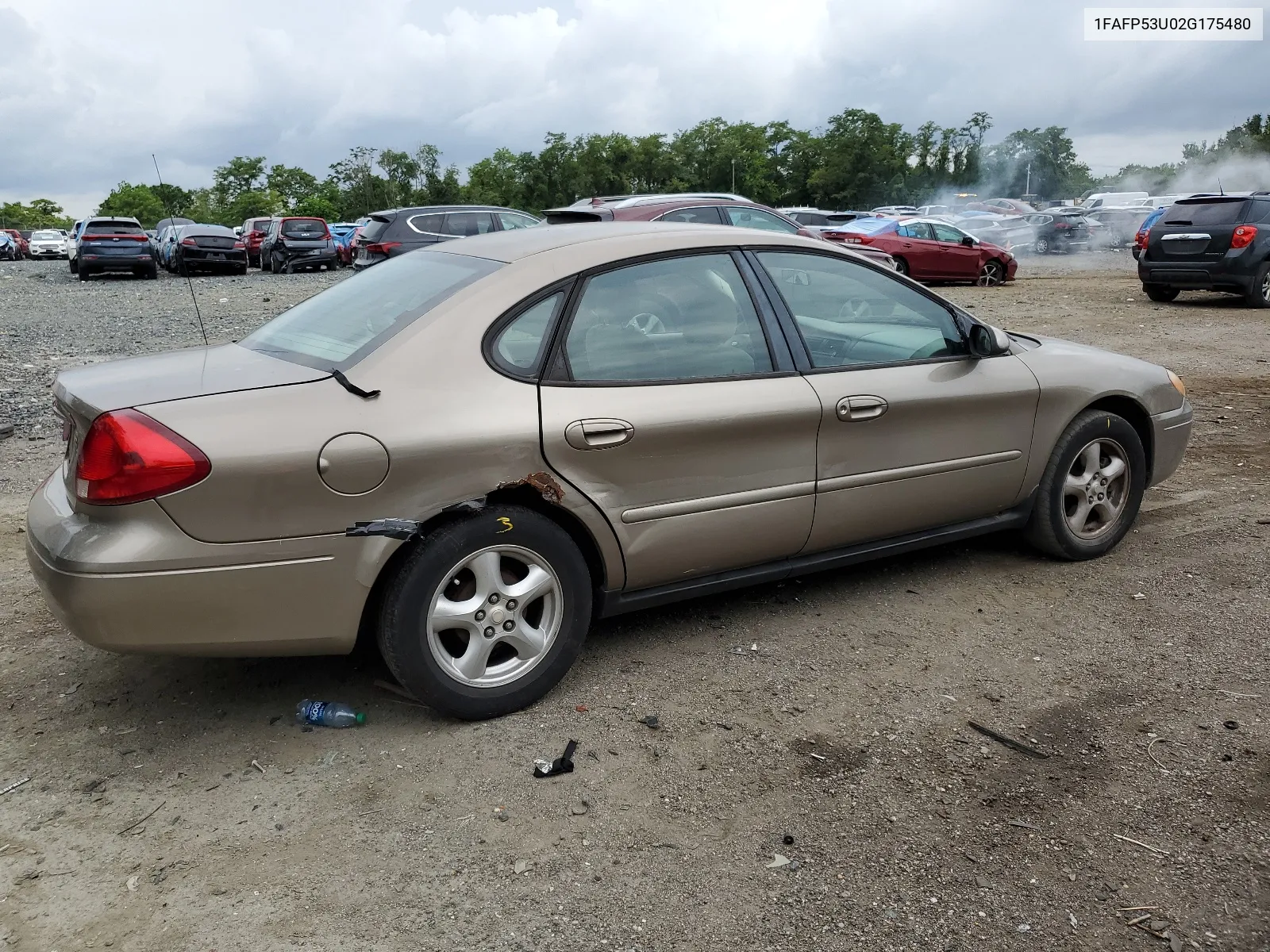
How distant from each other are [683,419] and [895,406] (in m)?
0.97

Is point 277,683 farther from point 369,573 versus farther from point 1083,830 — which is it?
point 1083,830

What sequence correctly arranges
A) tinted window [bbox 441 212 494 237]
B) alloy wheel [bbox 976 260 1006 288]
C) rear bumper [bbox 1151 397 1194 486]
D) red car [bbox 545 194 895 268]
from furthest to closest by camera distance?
alloy wheel [bbox 976 260 1006 288], tinted window [bbox 441 212 494 237], red car [bbox 545 194 895 268], rear bumper [bbox 1151 397 1194 486]

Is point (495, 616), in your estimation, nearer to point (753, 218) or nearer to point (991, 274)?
point (753, 218)

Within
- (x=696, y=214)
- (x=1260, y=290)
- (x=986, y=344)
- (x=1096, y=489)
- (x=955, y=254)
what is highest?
(x=696, y=214)

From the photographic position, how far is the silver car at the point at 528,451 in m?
3.03

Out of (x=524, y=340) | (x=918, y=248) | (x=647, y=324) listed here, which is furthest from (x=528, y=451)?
(x=918, y=248)

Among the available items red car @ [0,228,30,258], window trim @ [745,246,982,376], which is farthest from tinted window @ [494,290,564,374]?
red car @ [0,228,30,258]

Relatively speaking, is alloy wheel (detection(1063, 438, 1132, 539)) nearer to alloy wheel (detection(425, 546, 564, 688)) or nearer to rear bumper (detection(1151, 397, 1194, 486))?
rear bumper (detection(1151, 397, 1194, 486))

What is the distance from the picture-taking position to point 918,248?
65.1 ft

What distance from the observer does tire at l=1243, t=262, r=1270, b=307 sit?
1503 centimetres

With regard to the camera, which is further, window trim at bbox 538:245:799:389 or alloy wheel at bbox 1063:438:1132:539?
alloy wheel at bbox 1063:438:1132:539

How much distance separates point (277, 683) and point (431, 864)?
4.13ft

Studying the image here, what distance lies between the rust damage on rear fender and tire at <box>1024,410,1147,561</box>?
2354 millimetres

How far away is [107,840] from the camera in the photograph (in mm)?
2855
